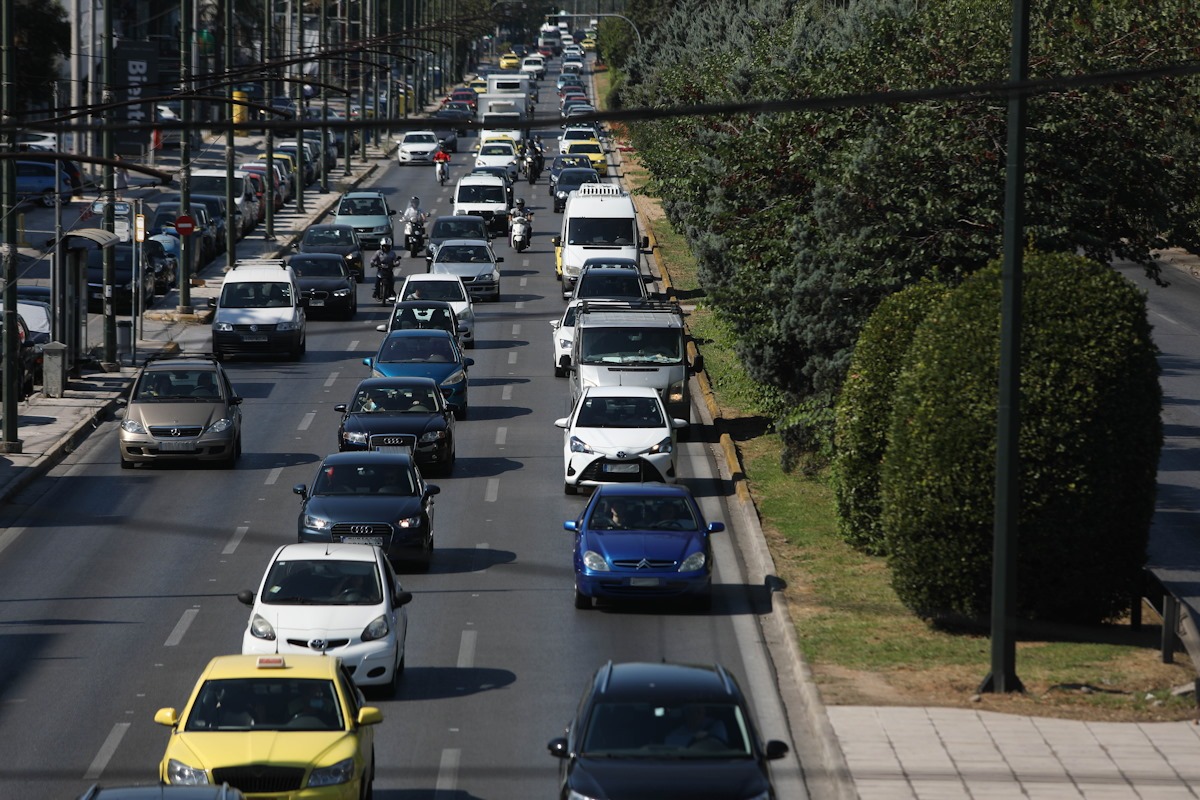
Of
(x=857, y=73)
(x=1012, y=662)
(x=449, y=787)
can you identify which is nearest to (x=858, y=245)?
(x=857, y=73)

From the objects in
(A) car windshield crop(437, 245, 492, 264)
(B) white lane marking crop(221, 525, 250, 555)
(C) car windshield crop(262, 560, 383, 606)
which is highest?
(A) car windshield crop(437, 245, 492, 264)

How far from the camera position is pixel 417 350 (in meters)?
34.8

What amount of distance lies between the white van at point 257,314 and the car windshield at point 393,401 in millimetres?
10713

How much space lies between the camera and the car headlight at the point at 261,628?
696 inches

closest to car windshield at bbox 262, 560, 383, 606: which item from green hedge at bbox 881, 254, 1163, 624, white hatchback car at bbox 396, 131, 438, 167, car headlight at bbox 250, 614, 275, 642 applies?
car headlight at bbox 250, 614, 275, 642

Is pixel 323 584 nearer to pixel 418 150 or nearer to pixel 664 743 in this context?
pixel 664 743

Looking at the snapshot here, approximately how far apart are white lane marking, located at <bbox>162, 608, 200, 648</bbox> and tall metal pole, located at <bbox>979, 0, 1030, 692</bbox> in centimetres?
858

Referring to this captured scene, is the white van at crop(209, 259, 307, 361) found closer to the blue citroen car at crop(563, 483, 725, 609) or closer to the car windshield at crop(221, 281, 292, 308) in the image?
the car windshield at crop(221, 281, 292, 308)

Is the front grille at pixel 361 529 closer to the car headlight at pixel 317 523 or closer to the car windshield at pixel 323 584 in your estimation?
the car headlight at pixel 317 523

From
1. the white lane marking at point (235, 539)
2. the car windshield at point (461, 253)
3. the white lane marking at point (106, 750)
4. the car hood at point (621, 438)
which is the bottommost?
the white lane marking at point (235, 539)

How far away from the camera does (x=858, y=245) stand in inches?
1008

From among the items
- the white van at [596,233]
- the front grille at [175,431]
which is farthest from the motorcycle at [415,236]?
the front grille at [175,431]

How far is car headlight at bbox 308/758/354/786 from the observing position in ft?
42.5

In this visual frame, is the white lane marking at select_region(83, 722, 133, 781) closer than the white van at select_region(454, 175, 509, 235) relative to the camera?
Yes
